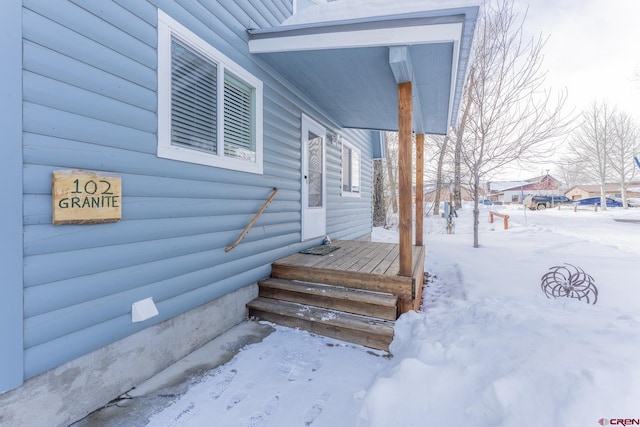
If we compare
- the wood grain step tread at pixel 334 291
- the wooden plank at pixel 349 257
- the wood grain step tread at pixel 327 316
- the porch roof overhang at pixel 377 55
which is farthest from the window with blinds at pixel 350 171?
the wood grain step tread at pixel 327 316

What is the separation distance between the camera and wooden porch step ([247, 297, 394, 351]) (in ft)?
8.91

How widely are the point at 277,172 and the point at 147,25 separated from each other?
206 centimetres

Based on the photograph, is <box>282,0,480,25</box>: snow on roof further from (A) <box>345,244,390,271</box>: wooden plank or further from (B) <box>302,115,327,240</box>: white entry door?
(A) <box>345,244,390,271</box>: wooden plank

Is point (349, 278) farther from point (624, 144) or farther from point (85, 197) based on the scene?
point (624, 144)

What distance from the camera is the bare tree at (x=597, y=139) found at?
21.6 metres

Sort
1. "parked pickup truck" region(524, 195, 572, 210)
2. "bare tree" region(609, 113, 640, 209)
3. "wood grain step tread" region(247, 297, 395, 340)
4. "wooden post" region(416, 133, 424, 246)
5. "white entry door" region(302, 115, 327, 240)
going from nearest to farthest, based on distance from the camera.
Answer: "wood grain step tread" region(247, 297, 395, 340) → "white entry door" region(302, 115, 327, 240) → "wooden post" region(416, 133, 424, 246) → "bare tree" region(609, 113, 640, 209) → "parked pickup truck" region(524, 195, 572, 210)

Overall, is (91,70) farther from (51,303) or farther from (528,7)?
(528,7)

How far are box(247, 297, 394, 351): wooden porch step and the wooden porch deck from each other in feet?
1.13

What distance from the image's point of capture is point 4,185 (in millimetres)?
1499

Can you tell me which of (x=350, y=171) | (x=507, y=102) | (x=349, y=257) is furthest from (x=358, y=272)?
(x=507, y=102)

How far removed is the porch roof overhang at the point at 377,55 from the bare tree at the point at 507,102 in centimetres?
384

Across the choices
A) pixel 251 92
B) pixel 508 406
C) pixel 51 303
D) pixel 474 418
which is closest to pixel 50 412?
pixel 51 303

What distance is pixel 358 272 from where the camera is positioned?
10.6 ft

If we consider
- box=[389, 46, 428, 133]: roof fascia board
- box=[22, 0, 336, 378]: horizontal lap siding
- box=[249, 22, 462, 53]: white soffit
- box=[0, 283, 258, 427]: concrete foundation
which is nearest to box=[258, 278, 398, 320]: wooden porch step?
box=[22, 0, 336, 378]: horizontal lap siding
